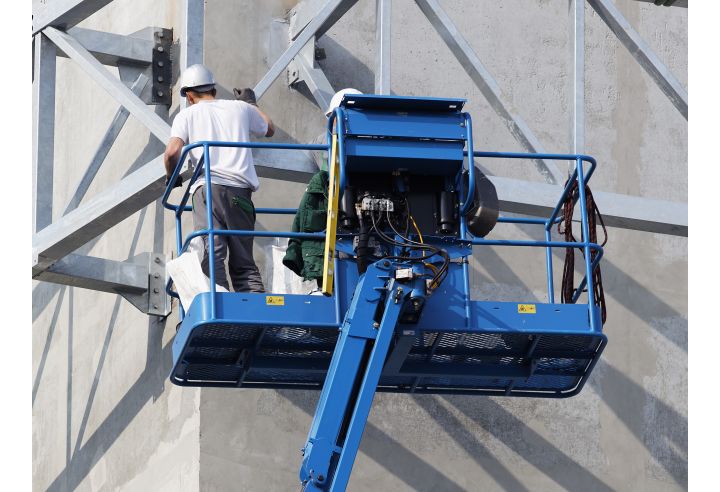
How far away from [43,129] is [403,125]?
509cm

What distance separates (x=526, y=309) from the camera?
12406mm

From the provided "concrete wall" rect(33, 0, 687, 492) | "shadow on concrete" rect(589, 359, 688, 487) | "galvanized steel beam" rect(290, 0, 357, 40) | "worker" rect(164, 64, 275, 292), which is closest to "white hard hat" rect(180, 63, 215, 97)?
"worker" rect(164, 64, 275, 292)

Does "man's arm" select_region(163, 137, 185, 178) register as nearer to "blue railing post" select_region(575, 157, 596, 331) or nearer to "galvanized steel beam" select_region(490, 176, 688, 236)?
"galvanized steel beam" select_region(490, 176, 688, 236)

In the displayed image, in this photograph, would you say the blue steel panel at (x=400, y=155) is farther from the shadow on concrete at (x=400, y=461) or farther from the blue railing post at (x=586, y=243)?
the shadow on concrete at (x=400, y=461)

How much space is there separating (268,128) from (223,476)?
3225 millimetres

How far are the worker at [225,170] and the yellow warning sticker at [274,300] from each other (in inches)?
30.7

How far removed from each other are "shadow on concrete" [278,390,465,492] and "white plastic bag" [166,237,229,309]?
3064 mm

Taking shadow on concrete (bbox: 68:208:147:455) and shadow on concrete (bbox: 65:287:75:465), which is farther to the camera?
shadow on concrete (bbox: 65:287:75:465)

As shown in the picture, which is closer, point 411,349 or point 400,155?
point 400,155

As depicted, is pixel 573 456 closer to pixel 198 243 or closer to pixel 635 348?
pixel 635 348

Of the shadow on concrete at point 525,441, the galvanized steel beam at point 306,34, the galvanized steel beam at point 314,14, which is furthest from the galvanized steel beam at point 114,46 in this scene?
the shadow on concrete at point 525,441

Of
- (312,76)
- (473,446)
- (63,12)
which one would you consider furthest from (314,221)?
(63,12)

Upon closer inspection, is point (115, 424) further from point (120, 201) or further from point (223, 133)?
point (223, 133)

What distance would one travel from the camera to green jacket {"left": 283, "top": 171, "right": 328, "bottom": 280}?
1245 centimetres
